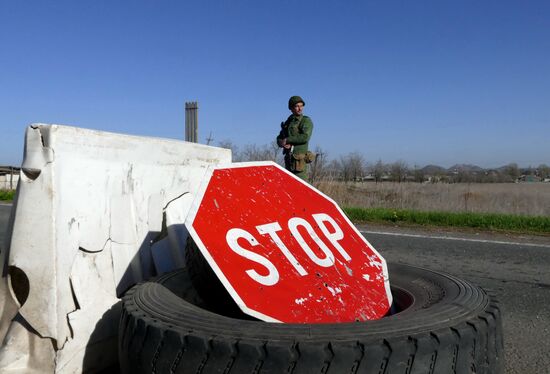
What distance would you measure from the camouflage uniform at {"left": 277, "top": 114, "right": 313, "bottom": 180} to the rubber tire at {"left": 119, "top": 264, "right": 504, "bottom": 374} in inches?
210

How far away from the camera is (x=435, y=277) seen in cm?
248

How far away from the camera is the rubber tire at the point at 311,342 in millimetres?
1397

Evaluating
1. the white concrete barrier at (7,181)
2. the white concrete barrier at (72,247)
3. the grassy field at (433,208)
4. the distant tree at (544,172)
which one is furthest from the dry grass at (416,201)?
the distant tree at (544,172)

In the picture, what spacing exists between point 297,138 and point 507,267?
341 centimetres

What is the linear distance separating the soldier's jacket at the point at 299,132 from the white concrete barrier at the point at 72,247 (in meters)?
4.67

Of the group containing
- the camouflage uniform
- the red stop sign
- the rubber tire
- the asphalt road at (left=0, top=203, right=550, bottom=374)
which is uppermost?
the camouflage uniform

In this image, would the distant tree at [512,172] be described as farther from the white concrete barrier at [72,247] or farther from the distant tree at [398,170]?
the white concrete barrier at [72,247]

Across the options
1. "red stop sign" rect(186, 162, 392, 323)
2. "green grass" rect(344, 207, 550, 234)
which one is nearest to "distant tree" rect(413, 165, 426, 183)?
"green grass" rect(344, 207, 550, 234)

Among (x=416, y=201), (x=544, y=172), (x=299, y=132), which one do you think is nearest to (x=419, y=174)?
(x=416, y=201)

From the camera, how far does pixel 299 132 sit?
7113 millimetres

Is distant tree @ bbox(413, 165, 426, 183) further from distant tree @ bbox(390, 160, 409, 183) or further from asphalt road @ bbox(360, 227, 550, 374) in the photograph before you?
asphalt road @ bbox(360, 227, 550, 374)

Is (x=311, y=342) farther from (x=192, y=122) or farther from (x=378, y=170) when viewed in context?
(x=378, y=170)

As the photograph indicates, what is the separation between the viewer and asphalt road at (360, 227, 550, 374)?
9.75ft

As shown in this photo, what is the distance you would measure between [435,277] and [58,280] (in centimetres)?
188
